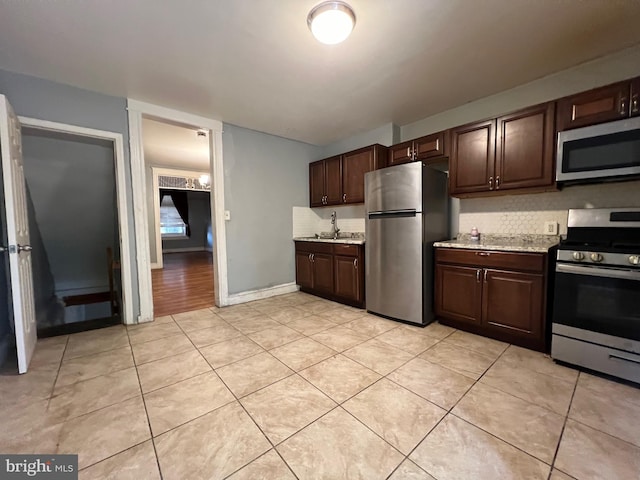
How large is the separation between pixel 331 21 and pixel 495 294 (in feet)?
8.00

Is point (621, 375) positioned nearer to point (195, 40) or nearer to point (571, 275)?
point (571, 275)

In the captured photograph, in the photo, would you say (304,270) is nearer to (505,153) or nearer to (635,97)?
(505,153)

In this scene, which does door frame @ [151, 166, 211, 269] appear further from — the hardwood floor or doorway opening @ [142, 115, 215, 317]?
the hardwood floor

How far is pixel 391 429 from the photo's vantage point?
1.30 metres

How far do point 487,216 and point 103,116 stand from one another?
163 inches

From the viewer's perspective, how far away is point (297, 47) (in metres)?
1.91

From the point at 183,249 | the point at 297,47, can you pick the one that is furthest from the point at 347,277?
the point at 183,249

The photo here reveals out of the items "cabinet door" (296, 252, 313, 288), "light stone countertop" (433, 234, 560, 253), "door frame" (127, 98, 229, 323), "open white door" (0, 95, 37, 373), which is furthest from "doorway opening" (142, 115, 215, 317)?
"light stone countertop" (433, 234, 560, 253)

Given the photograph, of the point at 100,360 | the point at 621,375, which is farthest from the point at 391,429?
the point at 100,360

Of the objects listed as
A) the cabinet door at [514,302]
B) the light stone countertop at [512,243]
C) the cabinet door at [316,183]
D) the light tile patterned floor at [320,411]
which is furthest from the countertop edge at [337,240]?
the cabinet door at [514,302]

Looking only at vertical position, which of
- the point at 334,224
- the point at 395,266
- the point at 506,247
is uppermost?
the point at 334,224

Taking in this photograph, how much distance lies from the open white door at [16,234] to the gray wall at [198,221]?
9.31m

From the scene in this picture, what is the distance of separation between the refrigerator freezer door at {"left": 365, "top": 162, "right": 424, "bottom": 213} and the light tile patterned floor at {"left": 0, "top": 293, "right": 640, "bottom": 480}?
1.34 m
